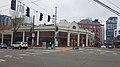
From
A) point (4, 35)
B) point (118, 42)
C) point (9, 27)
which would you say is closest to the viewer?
point (4, 35)

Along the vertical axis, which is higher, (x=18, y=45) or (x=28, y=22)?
(x=28, y=22)

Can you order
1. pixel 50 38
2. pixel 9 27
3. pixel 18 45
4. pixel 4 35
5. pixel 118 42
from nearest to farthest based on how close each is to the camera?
pixel 18 45 → pixel 50 38 → pixel 4 35 → pixel 9 27 → pixel 118 42

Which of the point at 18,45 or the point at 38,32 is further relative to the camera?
the point at 38,32

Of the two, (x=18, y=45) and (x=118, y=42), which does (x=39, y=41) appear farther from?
(x=118, y=42)

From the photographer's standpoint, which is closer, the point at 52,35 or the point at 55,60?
the point at 55,60

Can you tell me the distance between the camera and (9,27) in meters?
109

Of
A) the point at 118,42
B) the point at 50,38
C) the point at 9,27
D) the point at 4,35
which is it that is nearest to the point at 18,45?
the point at 50,38

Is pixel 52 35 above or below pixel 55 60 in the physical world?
above

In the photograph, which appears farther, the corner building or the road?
the corner building

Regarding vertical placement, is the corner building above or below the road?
above

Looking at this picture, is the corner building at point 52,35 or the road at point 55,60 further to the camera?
the corner building at point 52,35

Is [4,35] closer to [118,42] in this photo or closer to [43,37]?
[43,37]

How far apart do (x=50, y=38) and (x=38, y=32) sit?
553 centimetres

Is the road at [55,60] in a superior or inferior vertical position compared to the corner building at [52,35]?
inferior
